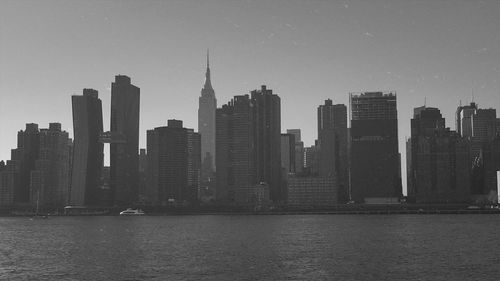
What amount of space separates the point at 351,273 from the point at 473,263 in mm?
26622

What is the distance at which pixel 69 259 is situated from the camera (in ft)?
408

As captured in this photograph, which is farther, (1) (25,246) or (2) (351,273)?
(1) (25,246)

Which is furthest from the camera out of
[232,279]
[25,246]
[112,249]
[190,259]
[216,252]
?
[25,246]

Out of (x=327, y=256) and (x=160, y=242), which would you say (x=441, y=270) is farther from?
(x=160, y=242)

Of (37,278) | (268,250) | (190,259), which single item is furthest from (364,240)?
(37,278)

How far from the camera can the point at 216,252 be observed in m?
135

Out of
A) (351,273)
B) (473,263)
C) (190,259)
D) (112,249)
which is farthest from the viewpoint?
(112,249)

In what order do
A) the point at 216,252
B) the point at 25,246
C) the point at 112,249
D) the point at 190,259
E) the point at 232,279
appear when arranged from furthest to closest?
the point at 25,246
the point at 112,249
the point at 216,252
the point at 190,259
the point at 232,279

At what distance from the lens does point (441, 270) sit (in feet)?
339

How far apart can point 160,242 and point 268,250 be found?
3944 cm

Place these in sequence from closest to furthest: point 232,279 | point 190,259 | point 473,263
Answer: point 232,279 → point 473,263 → point 190,259

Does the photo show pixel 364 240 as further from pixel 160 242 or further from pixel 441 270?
pixel 441 270

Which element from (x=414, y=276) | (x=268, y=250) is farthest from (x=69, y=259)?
(x=414, y=276)

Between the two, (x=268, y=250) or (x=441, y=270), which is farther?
(x=268, y=250)
